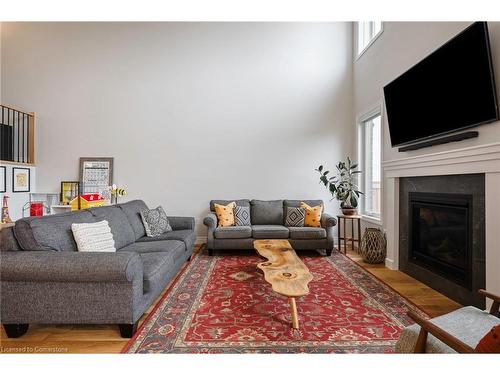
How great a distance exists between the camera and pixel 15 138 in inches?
195

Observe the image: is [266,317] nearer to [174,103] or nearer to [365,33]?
[174,103]

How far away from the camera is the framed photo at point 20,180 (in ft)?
15.0

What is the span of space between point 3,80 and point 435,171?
285 inches

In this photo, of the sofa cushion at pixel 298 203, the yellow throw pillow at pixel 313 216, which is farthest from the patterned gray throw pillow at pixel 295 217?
the sofa cushion at pixel 298 203

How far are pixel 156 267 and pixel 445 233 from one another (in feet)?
9.39

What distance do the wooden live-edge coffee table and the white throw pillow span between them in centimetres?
140

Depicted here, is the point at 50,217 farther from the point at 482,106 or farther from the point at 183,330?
the point at 482,106

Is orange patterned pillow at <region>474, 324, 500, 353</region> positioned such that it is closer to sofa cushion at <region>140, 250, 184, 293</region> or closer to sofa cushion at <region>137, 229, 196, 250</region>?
sofa cushion at <region>140, 250, 184, 293</region>

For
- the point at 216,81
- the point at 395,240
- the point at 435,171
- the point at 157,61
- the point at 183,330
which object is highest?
the point at 157,61

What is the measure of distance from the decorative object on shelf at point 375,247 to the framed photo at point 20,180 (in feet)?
19.2

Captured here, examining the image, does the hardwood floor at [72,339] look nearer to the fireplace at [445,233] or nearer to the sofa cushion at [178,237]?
the fireplace at [445,233]

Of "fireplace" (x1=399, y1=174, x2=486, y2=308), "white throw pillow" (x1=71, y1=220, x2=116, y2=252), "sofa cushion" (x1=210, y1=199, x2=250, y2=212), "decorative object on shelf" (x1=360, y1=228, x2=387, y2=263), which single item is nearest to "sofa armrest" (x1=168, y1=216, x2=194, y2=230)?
"sofa cushion" (x1=210, y1=199, x2=250, y2=212)

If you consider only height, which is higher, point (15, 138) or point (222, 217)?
point (15, 138)

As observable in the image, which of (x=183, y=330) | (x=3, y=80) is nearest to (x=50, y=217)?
(x=183, y=330)
